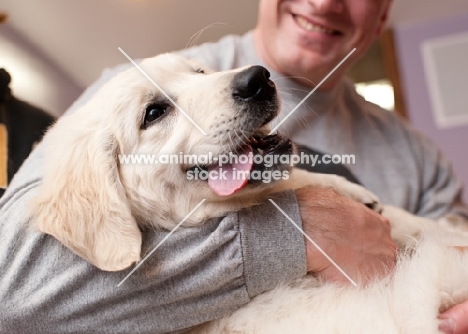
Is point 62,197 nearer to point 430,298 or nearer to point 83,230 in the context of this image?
point 83,230

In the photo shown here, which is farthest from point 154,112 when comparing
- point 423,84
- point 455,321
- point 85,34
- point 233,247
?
point 423,84

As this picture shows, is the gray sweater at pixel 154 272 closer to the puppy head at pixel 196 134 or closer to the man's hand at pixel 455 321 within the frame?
the puppy head at pixel 196 134

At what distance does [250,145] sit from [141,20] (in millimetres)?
261

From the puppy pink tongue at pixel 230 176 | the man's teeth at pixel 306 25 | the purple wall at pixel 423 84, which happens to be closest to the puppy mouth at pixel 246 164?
the puppy pink tongue at pixel 230 176

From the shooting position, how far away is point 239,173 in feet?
2.29

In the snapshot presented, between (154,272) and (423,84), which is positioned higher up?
(154,272)

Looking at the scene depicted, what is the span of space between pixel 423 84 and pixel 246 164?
1.18m

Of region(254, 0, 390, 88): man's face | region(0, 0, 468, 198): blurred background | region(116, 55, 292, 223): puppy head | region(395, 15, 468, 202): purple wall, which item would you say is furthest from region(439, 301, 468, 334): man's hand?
region(395, 15, 468, 202): purple wall

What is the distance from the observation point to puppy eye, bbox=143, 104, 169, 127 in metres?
0.80

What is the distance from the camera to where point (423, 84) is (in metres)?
1.61

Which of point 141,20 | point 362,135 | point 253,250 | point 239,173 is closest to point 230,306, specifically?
point 253,250

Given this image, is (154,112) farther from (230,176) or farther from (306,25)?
(306,25)

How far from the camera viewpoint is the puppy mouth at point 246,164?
2.27ft

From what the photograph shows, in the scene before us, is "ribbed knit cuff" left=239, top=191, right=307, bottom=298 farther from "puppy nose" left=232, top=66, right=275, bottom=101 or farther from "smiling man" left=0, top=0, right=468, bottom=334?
"puppy nose" left=232, top=66, right=275, bottom=101
